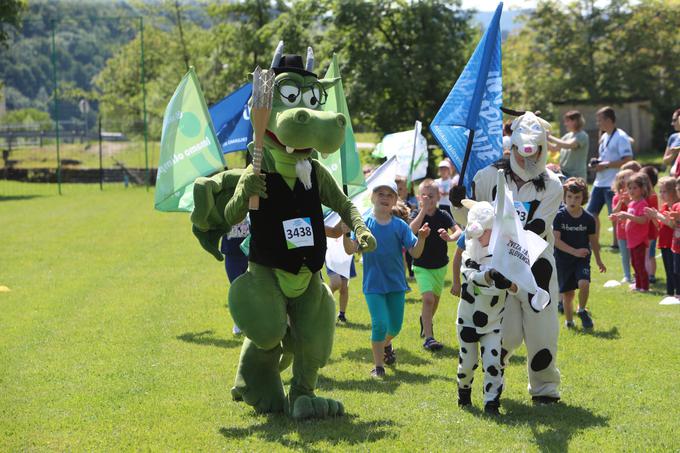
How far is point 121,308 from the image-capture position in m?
11.7

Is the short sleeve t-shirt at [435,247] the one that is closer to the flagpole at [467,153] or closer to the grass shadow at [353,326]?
the grass shadow at [353,326]

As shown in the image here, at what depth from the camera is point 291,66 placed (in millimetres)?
6777

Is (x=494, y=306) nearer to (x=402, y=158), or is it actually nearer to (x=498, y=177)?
(x=498, y=177)

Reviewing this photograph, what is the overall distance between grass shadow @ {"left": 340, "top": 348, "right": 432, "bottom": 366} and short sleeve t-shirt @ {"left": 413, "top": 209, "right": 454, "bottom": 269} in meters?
0.94

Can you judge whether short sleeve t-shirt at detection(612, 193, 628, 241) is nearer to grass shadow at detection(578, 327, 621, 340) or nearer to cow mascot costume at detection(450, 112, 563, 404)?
grass shadow at detection(578, 327, 621, 340)

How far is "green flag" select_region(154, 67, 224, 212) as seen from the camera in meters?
8.42

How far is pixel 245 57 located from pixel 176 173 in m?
34.8

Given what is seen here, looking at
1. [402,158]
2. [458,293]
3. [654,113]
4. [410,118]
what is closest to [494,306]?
[458,293]

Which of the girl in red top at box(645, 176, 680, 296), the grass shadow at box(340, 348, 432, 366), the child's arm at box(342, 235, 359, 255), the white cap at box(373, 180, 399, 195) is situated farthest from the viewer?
the girl in red top at box(645, 176, 680, 296)

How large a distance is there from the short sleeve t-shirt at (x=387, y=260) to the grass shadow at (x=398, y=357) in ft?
2.67

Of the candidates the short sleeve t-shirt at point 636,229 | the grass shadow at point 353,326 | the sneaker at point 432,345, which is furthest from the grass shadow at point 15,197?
the sneaker at point 432,345

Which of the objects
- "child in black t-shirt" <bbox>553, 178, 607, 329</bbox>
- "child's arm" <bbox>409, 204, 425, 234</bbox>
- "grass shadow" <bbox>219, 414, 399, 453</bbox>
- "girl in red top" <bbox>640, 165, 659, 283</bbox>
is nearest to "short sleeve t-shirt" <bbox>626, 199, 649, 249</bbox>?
"girl in red top" <bbox>640, 165, 659, 283</bbox>

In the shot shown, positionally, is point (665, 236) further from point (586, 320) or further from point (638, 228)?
point (586, 320)

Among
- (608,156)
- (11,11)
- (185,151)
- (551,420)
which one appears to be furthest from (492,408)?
(11,11)
